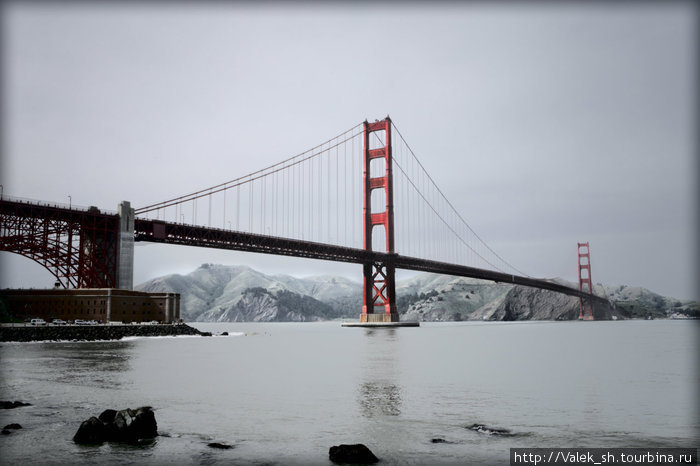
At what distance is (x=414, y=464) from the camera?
1114cm

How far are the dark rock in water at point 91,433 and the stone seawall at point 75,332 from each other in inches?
1652

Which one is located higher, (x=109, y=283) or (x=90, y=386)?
(x=109, y=283)

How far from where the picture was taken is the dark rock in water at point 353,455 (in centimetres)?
1122

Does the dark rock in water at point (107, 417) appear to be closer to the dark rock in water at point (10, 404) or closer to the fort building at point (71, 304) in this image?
the dark rock in water at point (10, 404)

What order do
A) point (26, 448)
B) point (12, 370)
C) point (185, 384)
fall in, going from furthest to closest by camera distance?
point (12, 370), point (185, 384), point (26, 448)

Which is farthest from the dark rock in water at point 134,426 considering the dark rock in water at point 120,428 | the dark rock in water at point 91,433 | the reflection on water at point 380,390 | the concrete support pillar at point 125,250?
the concrete support pillar at point 125,250

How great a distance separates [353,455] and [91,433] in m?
5.93

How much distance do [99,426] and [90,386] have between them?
9.16 metres

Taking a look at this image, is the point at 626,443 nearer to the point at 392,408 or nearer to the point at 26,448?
the point at 392,408

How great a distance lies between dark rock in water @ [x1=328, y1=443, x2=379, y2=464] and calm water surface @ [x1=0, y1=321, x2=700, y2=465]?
0.60ft

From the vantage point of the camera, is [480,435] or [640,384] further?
[640,384]

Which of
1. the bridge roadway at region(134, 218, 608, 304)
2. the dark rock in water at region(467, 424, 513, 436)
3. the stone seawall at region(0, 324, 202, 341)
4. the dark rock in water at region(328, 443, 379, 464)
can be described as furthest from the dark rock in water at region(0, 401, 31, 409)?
the bridge roadway at region(134, 218, 608, 304)

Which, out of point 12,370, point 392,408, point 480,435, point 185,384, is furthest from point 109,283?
point 480,435

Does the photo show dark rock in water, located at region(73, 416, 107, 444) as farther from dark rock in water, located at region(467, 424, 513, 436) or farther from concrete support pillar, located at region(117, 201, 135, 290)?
concrete support pillar, located at region(117, 201, 135, 290)
